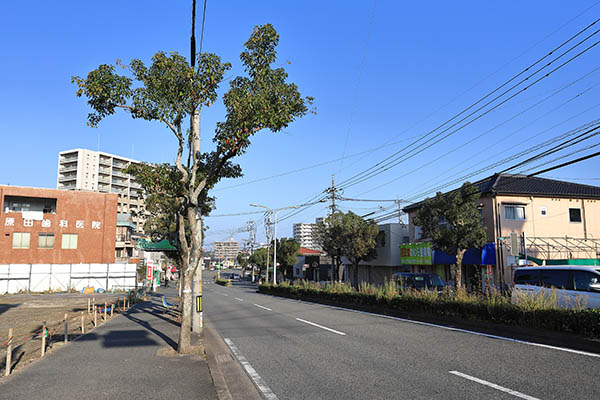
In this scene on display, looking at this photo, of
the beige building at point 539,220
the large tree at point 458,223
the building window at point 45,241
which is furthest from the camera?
the building window at point 45,241

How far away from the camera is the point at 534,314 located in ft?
33.6

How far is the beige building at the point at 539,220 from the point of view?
26.0 m

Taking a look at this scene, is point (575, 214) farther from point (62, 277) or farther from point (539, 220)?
point (62, 277)

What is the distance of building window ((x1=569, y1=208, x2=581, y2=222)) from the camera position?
92.3 feet

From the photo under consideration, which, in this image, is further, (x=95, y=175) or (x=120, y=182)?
(x=120, y=182)

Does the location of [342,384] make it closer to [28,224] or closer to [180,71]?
[180,71]

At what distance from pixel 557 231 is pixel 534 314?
20.8m

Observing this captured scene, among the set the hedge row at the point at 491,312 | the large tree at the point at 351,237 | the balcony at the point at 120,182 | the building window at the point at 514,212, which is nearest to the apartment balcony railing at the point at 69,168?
the balcony at the point at 120,182

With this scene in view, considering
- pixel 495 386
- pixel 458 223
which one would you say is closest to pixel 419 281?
pixel 458 223

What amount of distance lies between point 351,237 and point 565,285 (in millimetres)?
21949

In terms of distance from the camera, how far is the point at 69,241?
46.8 meters

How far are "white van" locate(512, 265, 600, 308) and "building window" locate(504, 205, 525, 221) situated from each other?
50.7 ft

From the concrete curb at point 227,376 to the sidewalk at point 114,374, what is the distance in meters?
0.17

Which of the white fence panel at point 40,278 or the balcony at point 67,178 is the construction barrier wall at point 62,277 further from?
the balcony at point 67,178
